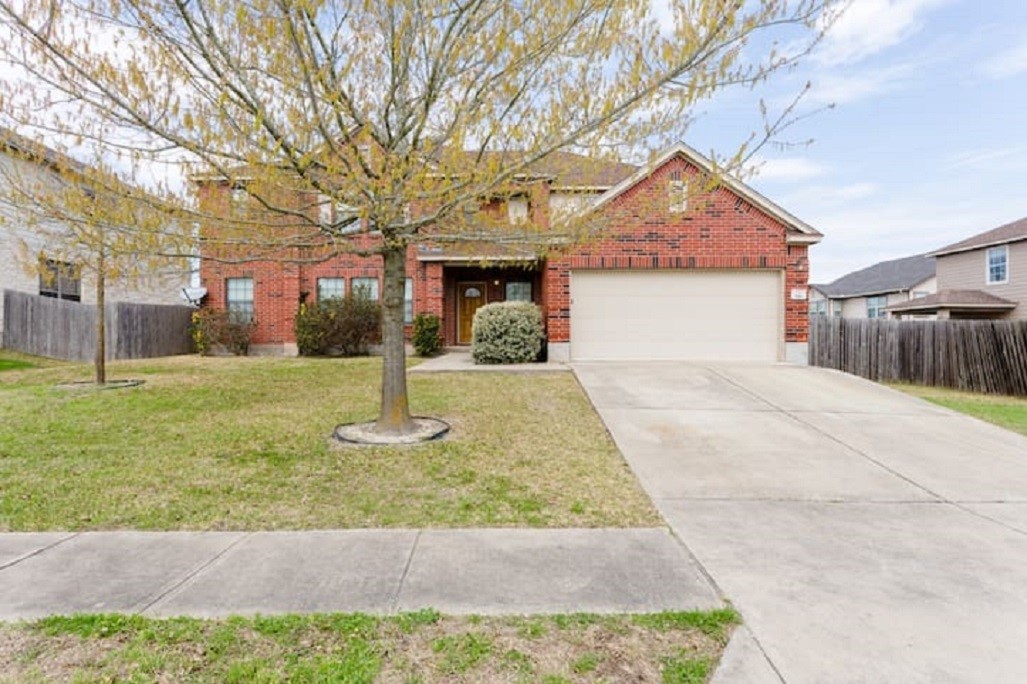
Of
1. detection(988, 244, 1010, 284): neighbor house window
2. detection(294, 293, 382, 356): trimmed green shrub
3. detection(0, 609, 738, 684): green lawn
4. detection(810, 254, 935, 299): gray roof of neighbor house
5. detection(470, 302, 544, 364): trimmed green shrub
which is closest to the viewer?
detection(0, 609, 738, 684): green lawn

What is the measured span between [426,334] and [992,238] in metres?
23.7

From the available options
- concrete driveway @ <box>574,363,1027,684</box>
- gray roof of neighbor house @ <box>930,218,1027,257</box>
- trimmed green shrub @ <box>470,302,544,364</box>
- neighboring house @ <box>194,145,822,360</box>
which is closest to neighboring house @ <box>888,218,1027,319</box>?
gray roof of neighbor house @ <box>930,218,1027,257</box>

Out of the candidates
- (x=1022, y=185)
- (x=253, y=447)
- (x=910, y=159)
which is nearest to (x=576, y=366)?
(x=253, y=447)

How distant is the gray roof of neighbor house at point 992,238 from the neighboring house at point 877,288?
9.67 ft

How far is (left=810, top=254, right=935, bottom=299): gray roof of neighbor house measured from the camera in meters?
29.9

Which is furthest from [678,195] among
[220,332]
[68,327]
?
[68,327]

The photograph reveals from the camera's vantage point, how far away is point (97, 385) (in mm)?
9336

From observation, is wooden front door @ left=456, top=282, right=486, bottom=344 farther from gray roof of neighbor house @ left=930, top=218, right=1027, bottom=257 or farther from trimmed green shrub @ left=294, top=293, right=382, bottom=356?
gray roof of neighbor house @ left=930, top=218, right=1027, bottom=257

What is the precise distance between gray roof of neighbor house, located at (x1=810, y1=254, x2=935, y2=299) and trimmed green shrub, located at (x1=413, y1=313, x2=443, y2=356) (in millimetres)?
26170

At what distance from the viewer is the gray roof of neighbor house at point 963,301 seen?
70.8 feet

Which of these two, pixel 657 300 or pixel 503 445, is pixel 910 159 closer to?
pixel 657 300

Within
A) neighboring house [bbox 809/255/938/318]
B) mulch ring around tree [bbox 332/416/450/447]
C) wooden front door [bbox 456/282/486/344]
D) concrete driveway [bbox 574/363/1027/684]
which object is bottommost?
concrete driveway [bbox 574/363/1027/684]

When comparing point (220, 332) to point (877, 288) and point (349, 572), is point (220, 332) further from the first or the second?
point (877, 288)

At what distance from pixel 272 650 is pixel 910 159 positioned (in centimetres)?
1758
